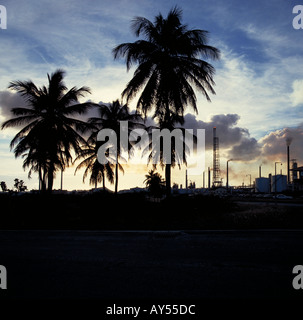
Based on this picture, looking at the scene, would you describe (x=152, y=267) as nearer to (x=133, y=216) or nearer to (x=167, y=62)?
(x=133, y=216)

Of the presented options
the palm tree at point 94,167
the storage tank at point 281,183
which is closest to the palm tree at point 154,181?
the palm tree at point 94,167

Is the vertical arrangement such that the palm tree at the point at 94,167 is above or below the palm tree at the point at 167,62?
below

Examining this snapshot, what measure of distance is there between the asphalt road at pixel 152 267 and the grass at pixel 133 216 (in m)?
3.47

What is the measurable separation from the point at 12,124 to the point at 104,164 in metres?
16.7

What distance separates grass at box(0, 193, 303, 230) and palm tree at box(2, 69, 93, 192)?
5100 mm

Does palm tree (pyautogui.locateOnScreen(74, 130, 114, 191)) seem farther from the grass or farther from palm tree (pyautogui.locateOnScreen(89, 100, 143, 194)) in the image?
the grass

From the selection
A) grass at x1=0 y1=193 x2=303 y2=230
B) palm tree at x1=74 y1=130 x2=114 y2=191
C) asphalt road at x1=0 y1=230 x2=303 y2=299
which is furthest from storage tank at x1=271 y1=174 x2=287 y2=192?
asphalt road at x1=0 y1=230 x2=303 y2=299

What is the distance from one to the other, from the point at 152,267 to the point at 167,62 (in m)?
17.7

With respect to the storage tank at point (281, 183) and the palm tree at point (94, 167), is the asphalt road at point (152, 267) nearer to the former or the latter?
the palm tree at point (94, 167)

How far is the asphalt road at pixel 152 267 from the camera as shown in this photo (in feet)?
14.4

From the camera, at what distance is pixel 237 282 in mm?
4809

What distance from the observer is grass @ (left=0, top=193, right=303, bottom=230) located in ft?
42.6
